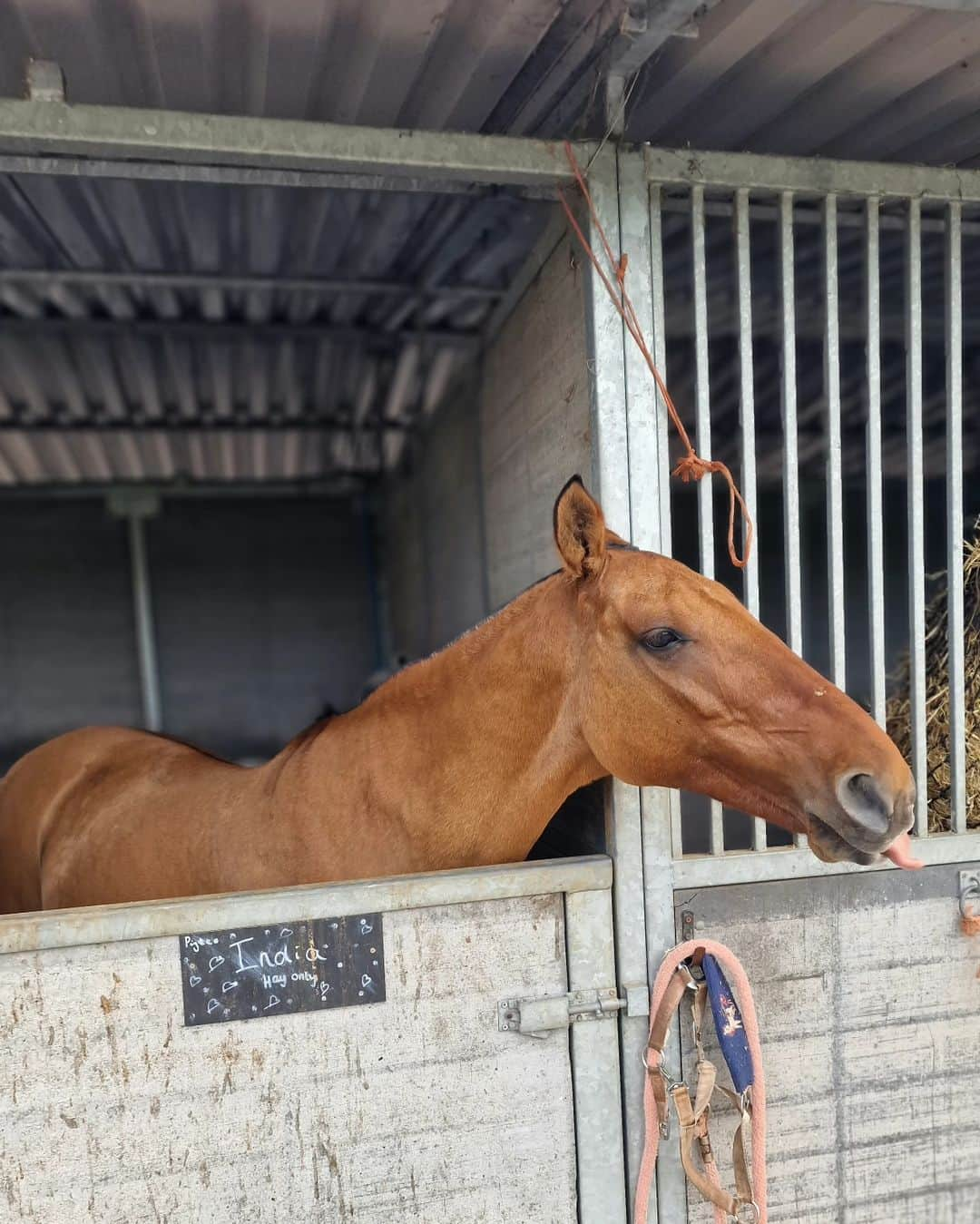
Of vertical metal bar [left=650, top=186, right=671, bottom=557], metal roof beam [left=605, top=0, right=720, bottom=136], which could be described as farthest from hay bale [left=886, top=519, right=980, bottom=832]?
metal roof beam [left=605, top=0, right=720, bottom=136]

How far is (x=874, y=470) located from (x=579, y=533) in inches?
31.8

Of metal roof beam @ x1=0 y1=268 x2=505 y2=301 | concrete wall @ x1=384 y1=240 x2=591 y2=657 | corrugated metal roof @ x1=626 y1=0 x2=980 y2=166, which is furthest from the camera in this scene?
metal roof beam @ x1=0 y1=268 x2=505 y2=301

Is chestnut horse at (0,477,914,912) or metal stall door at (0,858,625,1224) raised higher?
chestnut horse at (0,477,914,912)

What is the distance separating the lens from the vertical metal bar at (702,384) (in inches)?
75.6

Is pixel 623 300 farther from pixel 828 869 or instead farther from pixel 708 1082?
pixel 708 1082

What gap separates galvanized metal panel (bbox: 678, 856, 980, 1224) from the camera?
6.40 feet

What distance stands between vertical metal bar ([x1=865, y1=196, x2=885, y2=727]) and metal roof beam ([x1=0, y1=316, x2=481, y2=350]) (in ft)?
6.84

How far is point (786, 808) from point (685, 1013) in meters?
0.67

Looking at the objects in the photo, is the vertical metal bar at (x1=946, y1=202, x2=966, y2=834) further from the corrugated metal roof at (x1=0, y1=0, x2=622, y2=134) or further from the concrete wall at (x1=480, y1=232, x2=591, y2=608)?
the corrugated metal roof at (x1=0, y1=0, x2=622, y2=134)

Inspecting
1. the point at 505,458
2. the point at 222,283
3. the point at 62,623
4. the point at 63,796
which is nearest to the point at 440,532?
the point at 222,283

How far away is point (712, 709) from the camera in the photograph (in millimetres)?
1568

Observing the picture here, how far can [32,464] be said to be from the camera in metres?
6.66

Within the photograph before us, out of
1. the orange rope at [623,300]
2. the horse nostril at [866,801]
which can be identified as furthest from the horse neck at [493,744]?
the horse nostril at [866,801]

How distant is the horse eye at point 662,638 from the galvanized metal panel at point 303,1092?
2.00 feet
